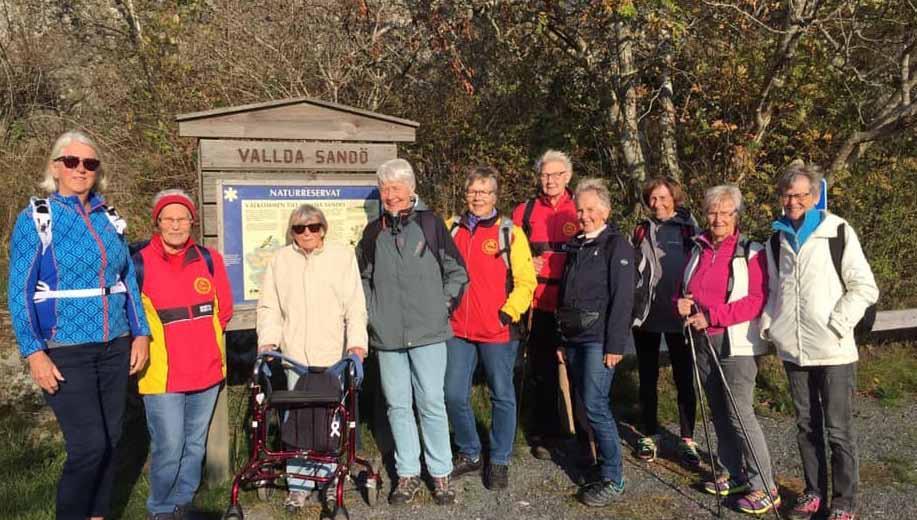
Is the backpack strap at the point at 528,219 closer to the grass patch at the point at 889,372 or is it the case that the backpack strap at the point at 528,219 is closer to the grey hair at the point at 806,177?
the grey hair at the point at 806,177

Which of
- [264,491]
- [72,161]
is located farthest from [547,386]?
[72,161]

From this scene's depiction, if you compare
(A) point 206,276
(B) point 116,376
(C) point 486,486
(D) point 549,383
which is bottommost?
(C) point 486,486

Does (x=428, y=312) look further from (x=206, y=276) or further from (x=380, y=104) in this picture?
(x=380, y=104)

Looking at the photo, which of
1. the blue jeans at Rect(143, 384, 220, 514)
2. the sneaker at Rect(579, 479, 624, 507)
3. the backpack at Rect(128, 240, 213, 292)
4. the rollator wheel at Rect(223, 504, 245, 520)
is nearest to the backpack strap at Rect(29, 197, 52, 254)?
the backpack at Rect(128, 240, 213, 292)

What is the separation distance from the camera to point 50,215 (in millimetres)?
3367

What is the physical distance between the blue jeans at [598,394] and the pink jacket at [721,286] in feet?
2.24

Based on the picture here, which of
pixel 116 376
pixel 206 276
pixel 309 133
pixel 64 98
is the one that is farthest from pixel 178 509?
pixel 64 98

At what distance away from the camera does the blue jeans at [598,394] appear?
430 centimetres

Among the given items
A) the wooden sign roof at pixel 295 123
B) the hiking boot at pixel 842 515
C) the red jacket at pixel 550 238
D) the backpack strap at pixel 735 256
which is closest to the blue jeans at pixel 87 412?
the wooden sign roof at pixel 295 123

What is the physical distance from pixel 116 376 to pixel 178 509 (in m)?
0.91

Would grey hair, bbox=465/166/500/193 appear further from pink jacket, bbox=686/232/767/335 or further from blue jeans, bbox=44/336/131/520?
blue jeans, bbox=44/336/131/520

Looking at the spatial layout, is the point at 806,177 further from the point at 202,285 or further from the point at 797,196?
the point at 202,285

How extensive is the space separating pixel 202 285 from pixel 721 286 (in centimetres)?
302

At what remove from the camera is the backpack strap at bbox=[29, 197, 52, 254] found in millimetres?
3324
